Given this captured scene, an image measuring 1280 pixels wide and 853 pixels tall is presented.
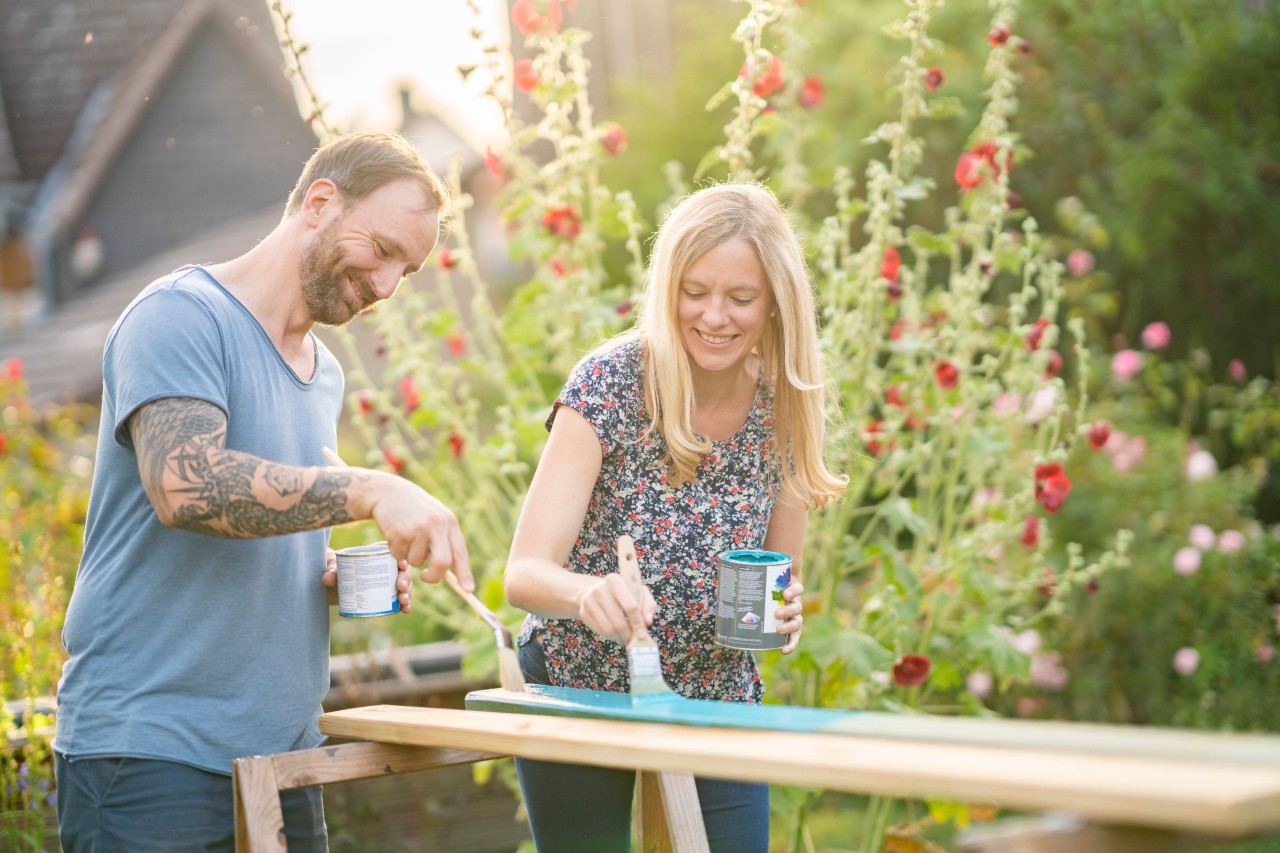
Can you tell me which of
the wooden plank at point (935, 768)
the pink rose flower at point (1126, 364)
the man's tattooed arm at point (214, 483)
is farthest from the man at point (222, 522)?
the pink rose flower at point (1126, 364)

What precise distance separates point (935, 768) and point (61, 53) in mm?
16107

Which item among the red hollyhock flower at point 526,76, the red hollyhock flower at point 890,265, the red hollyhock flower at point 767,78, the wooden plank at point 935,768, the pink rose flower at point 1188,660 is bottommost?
the pink rose flower at point 1188,660

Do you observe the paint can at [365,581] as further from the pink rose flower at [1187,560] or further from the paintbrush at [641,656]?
the pink rose flower at [1187,560]

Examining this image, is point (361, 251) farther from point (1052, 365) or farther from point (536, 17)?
point (1052, 365)

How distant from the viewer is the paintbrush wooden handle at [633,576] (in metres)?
2.00

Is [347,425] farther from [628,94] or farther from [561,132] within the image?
[561,132]

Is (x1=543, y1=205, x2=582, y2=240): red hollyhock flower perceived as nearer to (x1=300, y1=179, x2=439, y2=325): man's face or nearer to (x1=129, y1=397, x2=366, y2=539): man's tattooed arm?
(x1=300, y1=179, x2=439, y2=325): man's face

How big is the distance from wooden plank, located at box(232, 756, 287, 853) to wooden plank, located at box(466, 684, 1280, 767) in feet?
1.32

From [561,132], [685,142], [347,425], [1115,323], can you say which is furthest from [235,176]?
[561,132]

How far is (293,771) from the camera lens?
202cm

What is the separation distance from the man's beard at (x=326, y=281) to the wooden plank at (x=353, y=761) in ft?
2.45

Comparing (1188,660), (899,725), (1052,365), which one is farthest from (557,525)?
(1188,660)

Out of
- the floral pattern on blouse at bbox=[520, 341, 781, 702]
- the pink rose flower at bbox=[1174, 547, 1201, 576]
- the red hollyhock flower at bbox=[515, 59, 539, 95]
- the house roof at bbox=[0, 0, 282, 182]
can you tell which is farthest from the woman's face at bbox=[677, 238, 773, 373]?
the house roof at bbox=[0, 0, 282, 182]

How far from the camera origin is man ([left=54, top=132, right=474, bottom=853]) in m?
1.83
